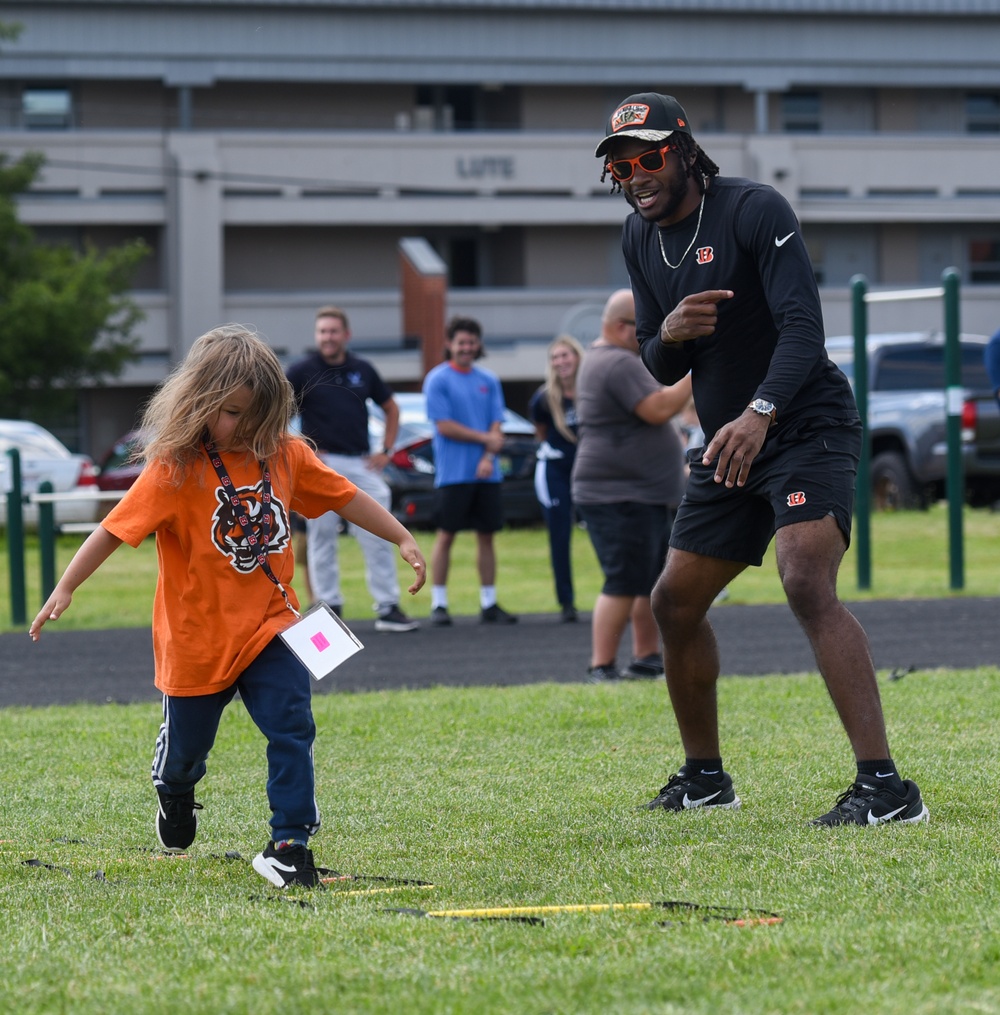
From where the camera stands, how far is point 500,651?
1048 centimetres

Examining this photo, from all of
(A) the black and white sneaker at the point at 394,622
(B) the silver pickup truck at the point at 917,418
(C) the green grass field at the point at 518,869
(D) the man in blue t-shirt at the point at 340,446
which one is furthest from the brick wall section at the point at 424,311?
(C) the green grass field at the point at 518,869

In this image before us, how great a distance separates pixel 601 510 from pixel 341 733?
6.95 ft

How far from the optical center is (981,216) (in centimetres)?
4500

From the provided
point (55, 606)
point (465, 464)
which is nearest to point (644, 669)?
point (465, 464)

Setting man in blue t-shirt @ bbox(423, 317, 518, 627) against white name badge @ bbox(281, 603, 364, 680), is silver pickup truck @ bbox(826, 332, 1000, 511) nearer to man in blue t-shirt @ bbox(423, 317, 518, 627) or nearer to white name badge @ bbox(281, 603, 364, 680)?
man in blue t-shirt @ bbox(423, 317, 518, 627)

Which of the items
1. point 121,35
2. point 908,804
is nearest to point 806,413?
point 908,804

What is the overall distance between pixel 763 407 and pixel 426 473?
14672 mm

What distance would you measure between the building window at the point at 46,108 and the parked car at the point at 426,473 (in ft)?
81.5

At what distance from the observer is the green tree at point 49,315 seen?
105ft

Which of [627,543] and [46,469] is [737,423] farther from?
[46,469]

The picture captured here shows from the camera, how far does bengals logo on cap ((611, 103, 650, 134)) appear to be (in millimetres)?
5082

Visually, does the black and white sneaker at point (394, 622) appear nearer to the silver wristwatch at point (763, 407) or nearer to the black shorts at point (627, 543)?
the black shorts at point (627, 543)

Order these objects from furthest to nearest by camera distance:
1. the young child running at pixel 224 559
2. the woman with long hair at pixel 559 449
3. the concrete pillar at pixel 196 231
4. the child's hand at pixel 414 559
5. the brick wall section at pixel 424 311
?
the concrete pillar at pixel 196 231 → the brick wall section at pixel 424 311 → the woman with long hair at pixel 559 449 → the child's hand at pixel 414 559 → the young child running at pixel 224 559

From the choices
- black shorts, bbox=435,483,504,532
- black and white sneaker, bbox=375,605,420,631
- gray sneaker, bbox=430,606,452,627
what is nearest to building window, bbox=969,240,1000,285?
black shorts, bbox=435,483,504,532
